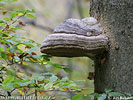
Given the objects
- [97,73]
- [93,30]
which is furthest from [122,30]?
[97,73]

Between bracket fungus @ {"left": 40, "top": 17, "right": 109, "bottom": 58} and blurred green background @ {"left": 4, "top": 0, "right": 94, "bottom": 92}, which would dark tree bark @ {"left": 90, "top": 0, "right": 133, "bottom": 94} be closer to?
bracket fungus @ {"left": 40, "top": 17, "right": 109, "bottom": 58}

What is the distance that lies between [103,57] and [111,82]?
209 millimetres

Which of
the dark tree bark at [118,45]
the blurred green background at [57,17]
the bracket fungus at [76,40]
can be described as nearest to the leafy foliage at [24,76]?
the dark tree bark at [118,45]

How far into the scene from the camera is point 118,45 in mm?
1407

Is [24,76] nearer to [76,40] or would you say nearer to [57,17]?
[76,40]

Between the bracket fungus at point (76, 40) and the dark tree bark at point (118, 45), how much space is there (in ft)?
0.24

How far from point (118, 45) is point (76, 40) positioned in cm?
31

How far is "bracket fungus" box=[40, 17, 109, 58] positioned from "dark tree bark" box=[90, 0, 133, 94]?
0.24 ft

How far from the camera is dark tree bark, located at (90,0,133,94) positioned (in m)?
1.35

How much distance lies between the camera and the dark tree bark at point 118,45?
1353 mm

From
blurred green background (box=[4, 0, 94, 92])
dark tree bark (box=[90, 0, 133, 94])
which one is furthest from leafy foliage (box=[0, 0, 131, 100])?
blurred green background (box=[4, 0, 94, 92])

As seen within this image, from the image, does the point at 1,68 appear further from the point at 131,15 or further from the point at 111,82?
the point at 131,15

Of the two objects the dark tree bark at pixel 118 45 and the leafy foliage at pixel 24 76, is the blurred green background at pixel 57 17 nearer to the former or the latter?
the leafy foliage at pixel 24 76

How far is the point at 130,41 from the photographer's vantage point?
1.35 meters
